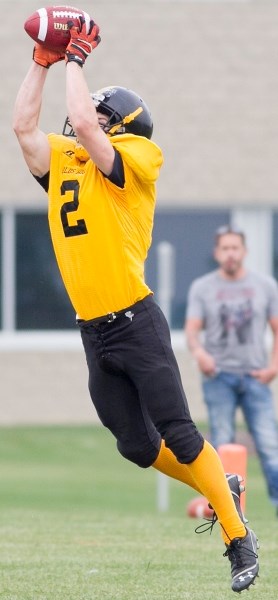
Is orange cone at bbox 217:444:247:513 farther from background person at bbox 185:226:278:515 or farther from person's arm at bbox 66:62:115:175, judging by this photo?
person's arm at bbox 66:62:115:175

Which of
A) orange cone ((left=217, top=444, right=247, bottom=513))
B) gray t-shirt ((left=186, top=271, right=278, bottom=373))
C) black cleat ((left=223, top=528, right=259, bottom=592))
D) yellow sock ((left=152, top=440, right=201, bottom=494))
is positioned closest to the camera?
black cleat ((left=223, top=528, right=259, bottom=592))

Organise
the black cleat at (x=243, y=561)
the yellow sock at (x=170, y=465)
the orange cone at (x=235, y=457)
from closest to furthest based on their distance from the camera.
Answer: the black cleat at (x=243, y=561), the yellow sock at (x=170, y=465), the orange cone at (x=235, y=457)

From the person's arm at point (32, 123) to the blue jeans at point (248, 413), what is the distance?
4.64 m

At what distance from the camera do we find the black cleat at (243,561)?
5.88m

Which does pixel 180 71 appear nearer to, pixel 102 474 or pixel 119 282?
pixel 102 474

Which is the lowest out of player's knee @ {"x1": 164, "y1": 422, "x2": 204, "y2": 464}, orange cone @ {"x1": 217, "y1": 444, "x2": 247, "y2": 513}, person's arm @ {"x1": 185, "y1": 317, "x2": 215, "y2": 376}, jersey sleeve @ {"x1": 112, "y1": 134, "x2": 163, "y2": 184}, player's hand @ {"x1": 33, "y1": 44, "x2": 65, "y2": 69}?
orange cone @ {"x1": 217, "y1": 444, "x2": 247, "y2": 513}

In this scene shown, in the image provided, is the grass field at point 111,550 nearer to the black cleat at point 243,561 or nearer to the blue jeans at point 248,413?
the black cleat at point 243,561

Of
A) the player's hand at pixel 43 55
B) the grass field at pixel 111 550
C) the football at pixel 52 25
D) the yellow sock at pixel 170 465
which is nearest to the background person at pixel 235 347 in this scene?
the grass field at pixel 111 550

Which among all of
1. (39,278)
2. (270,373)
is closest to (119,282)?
(270,373)

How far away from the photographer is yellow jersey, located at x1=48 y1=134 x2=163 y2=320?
20.0ft

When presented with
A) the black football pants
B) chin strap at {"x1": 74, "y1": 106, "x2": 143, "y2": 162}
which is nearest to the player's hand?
chin strap at {"x1": 74, "y1": 106, "x2": 143, "y2": 162}

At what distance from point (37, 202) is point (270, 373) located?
8.35 metres

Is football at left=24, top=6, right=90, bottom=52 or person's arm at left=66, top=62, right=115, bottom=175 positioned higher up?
football at left=24, top=6, right=90, bottom=52

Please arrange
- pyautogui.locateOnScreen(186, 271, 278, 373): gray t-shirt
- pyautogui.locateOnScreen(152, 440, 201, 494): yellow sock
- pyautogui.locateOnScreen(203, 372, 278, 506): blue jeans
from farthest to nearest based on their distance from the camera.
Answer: pyautogui.locateOnScreen(186, 271, 278, 373): gray t-shirt
pyautogui.locateOnScreen(203, 372, 278, 506): blue jeans
pyautogui.locateOnScreen(152, 440, 201, 494): yellow sock
